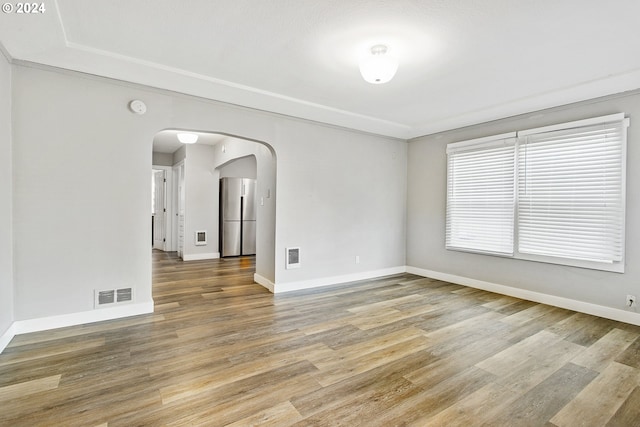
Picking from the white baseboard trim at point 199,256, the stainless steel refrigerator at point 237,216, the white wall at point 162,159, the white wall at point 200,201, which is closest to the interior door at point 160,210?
the white wall at point 162,159

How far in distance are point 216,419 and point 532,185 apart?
4.46m

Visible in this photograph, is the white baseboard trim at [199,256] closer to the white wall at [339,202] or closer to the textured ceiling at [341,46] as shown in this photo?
the white wall at [339,202]

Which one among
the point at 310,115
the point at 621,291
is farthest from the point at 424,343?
the point at 310,115

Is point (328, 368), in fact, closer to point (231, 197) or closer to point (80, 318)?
point (80, 318)

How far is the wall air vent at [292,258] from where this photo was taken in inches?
177

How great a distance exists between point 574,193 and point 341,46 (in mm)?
3311

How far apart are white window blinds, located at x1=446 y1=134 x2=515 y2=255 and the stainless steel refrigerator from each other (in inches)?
187

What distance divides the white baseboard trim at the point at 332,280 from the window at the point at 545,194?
1113mm

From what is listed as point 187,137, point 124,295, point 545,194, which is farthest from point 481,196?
point 187,137

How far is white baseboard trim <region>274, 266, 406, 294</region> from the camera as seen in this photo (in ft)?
14.6

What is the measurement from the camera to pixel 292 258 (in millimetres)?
4543

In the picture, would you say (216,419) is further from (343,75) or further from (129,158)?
(343,75)

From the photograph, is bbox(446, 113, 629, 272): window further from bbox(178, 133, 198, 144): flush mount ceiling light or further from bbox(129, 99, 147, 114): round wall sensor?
bbox(178, 133, 198, 144): flush mount ceiling light

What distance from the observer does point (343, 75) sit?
3.25 m
